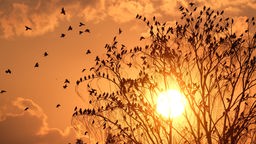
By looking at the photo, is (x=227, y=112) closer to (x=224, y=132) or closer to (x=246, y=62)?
(x=224, y=132)

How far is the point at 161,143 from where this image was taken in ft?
77.4

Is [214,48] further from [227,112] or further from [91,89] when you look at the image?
[91,89]

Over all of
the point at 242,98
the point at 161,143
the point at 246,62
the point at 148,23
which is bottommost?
the point at 161,143

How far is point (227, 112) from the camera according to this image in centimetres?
2289

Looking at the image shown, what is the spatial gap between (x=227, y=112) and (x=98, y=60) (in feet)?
23.1

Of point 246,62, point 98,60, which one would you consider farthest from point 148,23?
point 246,62

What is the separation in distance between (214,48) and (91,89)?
6659 mm

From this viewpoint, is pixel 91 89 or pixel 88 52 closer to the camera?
pixel 88 52

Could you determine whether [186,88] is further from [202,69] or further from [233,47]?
[233,47]

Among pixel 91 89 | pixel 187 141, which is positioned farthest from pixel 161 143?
pixel 91 89

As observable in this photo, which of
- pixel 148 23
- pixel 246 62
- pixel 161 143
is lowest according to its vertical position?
pixel 161 143

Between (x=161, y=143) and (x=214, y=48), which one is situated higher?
(x=214, y=48)

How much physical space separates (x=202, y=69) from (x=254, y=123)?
3.76 metres

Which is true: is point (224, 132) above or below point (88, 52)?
below
